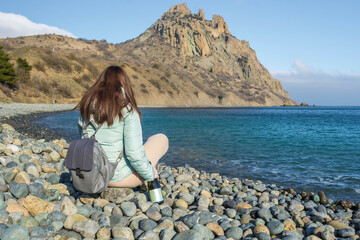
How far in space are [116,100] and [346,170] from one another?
9467 millimetres

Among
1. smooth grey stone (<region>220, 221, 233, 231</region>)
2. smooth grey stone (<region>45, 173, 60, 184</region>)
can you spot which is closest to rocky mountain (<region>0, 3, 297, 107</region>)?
smooth grey stone (<region>45, 173, 60, 184</region>)

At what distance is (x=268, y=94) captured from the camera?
124375 millimetres

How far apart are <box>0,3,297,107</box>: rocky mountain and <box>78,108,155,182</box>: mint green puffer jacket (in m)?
39.5

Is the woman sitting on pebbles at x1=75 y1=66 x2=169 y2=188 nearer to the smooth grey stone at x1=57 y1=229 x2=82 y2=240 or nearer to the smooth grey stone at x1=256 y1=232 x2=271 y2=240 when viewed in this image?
the smooth grey stone at x1=57 y1=229 x2=82 y2=240

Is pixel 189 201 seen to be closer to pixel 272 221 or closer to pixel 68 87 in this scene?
pixel 272 221

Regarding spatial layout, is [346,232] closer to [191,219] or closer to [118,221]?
[191,219]

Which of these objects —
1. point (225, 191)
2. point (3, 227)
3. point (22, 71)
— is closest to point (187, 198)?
point (225, 191)

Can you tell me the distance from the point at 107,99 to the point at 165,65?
97553 millimetres

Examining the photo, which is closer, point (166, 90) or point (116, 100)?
point (116, 100)

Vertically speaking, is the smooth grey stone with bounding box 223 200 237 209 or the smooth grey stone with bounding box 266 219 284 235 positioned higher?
the smooth grey stone with bounding box 266 219 284 235

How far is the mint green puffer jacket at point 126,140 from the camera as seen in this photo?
3549mm

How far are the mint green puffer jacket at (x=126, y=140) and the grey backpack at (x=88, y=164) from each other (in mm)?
118

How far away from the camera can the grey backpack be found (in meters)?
3.29

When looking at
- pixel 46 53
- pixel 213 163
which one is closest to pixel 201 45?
pixel 46 53
